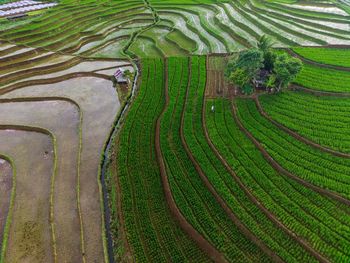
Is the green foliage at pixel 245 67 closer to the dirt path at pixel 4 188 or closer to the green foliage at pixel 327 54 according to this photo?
the green foliage at pixel 327 54

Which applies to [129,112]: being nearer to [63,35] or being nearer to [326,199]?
[326,199]

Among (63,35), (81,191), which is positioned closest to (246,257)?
(81,191)

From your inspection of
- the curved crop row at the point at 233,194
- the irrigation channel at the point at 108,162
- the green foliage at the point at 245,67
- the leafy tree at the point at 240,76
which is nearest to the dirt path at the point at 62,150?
the irrigation channel at the point at 108,162

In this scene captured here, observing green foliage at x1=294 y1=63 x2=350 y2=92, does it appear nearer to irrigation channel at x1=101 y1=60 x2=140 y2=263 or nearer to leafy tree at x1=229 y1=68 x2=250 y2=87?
leafy tree at x1=229 y1=68 x2=250 y2=87

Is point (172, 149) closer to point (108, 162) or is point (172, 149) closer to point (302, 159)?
point (108, 162)

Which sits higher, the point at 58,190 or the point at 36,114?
the point at 36,114

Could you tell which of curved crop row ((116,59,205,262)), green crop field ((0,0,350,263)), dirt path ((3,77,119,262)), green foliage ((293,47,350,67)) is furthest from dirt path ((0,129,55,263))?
green foliage ((293,47,350,67))
